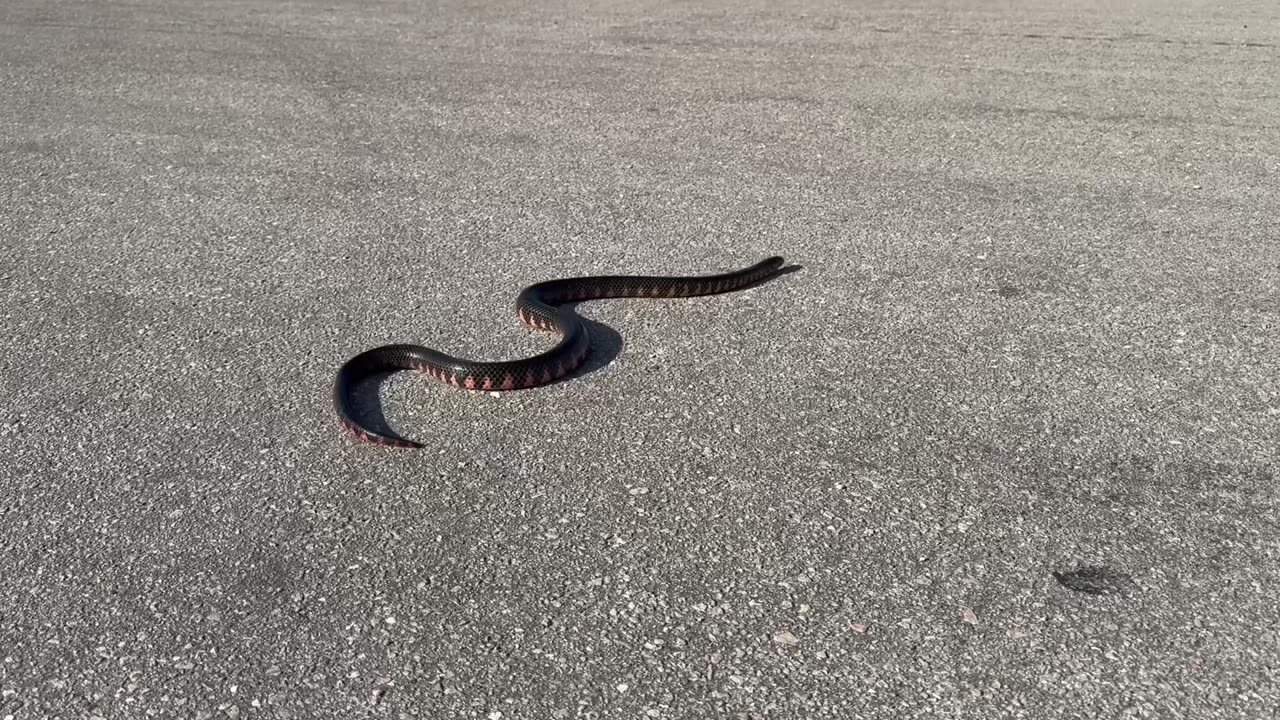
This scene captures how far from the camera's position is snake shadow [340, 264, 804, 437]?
17.3ft

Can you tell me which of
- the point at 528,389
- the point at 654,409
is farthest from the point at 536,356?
the point at 654,409

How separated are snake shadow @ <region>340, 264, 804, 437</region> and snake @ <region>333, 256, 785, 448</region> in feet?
0.08

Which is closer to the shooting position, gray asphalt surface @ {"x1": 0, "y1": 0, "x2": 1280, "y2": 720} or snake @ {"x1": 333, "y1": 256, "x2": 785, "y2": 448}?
gray asphalt surface @ {"x1": 0, "y1": 0, "x2": 1280, "y2": 720}

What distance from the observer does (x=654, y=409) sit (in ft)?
17.6

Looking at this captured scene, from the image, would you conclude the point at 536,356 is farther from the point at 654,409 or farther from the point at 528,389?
the point at 654,409

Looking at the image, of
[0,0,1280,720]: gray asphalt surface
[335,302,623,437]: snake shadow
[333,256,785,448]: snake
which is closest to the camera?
[0,0,1280,720]: gray asphalt surface

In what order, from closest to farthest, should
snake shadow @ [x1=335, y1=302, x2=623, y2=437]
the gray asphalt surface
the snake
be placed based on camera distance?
the gray asphalt surface < snake shadow @ [x1=335, y1=302, x2=623, y2=437] < the snake

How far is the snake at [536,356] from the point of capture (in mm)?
5426

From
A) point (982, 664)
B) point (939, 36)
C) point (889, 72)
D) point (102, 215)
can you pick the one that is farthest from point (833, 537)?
point (939, 36)

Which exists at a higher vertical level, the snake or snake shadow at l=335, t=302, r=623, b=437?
the snake

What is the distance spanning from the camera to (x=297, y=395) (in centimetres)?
546

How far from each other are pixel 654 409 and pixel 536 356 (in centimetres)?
58

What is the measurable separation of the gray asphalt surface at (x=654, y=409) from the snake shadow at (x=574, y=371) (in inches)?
1.8

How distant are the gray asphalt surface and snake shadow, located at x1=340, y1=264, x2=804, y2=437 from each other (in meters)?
0.05
